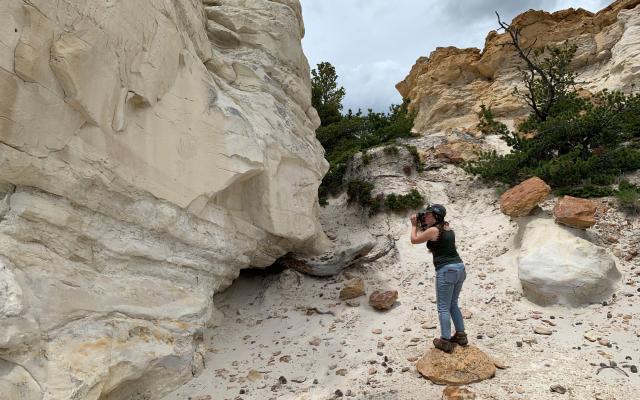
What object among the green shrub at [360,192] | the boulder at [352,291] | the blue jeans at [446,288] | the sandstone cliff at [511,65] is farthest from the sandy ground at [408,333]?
the sandstone cliff at [511,65]

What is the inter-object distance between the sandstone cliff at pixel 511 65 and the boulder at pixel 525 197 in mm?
13096

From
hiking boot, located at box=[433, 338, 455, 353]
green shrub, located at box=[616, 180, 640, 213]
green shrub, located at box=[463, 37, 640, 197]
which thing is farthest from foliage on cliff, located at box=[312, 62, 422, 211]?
hiking boot, located at box=[433, 338, 455, 353]

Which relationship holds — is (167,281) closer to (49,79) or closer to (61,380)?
(61,380)

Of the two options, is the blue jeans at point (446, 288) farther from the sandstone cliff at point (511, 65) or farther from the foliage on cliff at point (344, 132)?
the sandstone cliff at point (511, 65)

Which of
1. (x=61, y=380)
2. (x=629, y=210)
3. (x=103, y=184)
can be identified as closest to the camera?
(x=61, y=380)

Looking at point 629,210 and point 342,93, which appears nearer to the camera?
point 629,210

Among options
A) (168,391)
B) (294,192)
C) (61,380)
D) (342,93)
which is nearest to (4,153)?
(61,380)

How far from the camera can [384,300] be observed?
6.62 meters

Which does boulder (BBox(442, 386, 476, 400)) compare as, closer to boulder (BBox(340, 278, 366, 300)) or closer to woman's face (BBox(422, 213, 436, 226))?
woman's face (BBox(422, 213, 436, 226))

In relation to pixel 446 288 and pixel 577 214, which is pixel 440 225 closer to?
pixel 446 288

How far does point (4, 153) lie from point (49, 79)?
2.71ft

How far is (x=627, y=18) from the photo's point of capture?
61.6ft

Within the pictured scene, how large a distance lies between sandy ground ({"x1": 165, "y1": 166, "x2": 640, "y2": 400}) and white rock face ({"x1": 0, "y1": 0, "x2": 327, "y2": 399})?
108 centimetres

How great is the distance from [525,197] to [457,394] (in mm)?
4680
